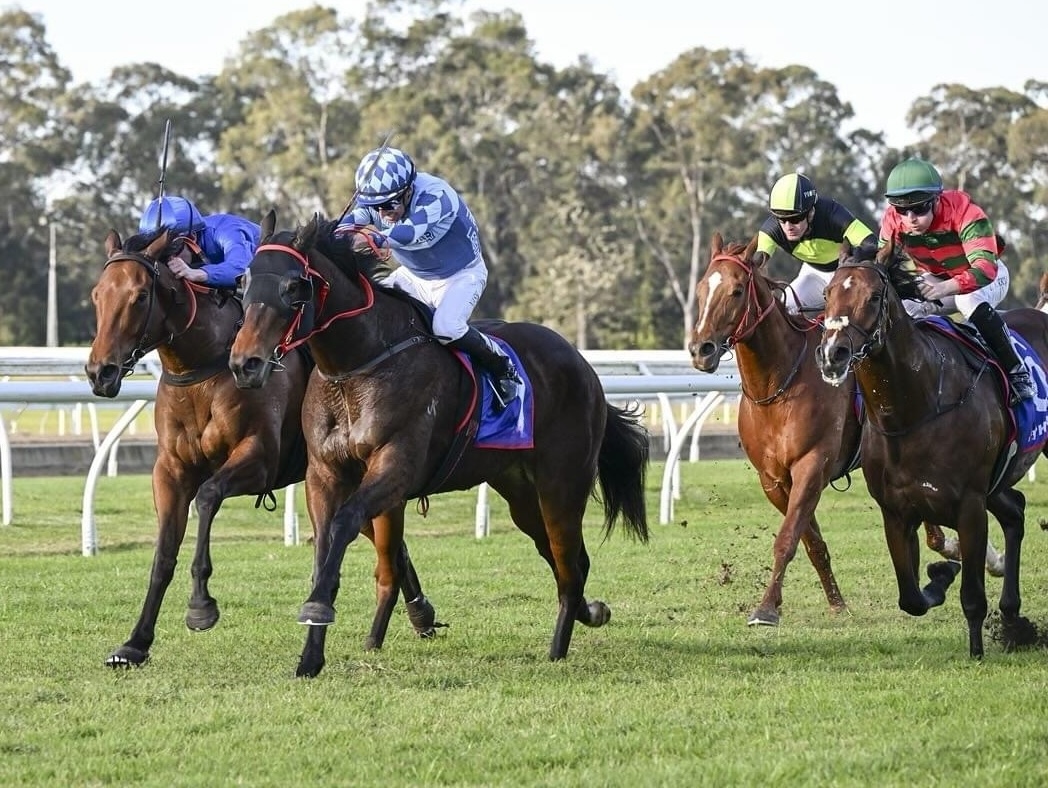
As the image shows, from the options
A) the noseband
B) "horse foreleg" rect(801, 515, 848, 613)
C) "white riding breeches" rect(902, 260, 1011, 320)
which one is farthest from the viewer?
"horse foreleg" rect(801, 515, 848, 613)

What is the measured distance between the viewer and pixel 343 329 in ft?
18.7

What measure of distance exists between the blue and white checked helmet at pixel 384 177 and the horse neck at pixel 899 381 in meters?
1.85

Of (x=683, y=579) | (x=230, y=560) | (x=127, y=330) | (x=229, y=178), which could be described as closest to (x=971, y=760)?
(x=127, y=330)

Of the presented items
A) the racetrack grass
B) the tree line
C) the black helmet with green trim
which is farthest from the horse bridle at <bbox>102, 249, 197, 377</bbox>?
the tree line

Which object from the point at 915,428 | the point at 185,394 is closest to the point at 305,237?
the point at 185,394

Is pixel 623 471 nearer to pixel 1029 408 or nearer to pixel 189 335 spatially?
pixel 1029 408

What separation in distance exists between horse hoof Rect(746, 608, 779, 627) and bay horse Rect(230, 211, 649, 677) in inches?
24.4

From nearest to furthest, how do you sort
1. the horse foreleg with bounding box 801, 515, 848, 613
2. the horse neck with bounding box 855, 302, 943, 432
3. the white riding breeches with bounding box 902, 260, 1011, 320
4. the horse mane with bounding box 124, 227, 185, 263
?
the horse neck with bounding box 855, 302, 943, 432 < the horse mane with bounding box 124, 227, 185, 263 < the white riding breeches with bounding box 902, 260, 1011, 320 < the horse foreleg with bounding box 801, 515, 848, 613

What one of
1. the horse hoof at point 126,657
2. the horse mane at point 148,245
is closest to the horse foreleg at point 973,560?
the horse hoof at point 126,657

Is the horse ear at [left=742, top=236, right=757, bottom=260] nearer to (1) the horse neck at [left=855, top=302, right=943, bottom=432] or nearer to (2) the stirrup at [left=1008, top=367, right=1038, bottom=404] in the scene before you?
(1) the horse neck at [left=855, top=302, right=943, bottom=432]

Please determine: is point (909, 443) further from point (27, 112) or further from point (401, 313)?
point (27, 112)

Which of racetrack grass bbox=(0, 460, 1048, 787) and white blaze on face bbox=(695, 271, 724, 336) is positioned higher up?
white blaze on face bbox=(695, 271, 724, 336)

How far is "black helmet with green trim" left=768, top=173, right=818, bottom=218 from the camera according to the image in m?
7.20

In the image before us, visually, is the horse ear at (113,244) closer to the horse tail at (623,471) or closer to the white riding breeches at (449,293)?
the white riding breeches at (449,293)
